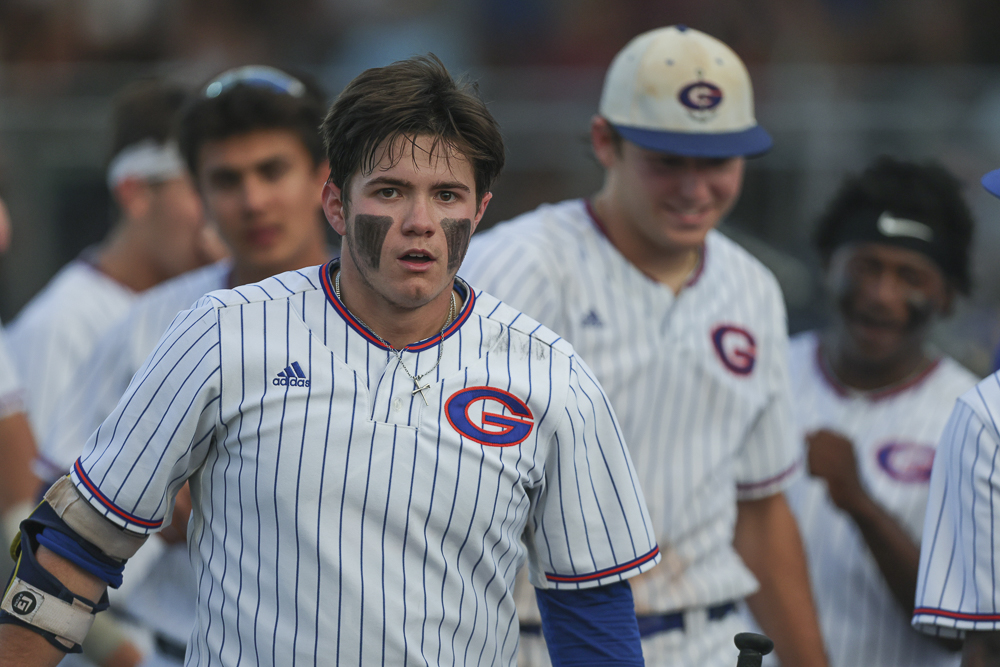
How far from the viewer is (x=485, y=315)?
253cm

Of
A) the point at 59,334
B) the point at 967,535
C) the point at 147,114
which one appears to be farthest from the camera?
the point at 147,114

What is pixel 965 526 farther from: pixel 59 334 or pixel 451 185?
pixel 59 334

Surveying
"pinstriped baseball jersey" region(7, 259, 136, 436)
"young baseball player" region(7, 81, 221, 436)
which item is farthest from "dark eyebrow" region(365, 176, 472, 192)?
"pinstriped baseball jersey" region(7, 259, 136, 436)

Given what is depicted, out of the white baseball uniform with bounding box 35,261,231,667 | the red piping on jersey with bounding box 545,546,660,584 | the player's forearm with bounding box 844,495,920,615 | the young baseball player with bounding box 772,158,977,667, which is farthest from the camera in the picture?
the young baseball player with bounding box 772,158,977,667

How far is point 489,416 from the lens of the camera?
2.39m

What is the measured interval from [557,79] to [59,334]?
4.88 m

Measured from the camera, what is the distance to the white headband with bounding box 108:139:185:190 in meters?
5.39

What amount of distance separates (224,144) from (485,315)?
1762 mm

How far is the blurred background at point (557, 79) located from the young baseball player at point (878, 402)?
1.81 metres

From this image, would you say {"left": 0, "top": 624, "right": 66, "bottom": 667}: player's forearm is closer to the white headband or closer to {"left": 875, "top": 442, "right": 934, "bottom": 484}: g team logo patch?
{"left": 875, "top": 442, "right": 934, "bottom": 484}: g team logo patch

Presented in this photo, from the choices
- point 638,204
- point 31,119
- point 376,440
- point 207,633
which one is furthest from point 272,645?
point 31,119

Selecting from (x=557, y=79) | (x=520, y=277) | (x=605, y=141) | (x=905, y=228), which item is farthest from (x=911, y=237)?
(x=557, y=79)

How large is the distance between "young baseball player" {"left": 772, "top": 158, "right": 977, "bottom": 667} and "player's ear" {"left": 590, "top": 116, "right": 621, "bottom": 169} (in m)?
1.27

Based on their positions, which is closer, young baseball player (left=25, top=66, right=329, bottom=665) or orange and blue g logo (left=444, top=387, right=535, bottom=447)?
orange and blue g logo (left=444, top=387, right=535, bottom=447)
